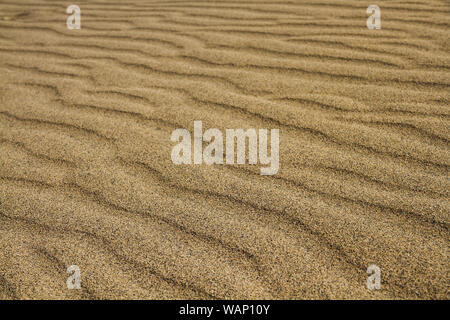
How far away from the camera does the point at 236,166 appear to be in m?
1.69

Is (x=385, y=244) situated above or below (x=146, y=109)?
below

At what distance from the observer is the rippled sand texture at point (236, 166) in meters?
1.23

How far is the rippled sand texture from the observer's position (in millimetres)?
1234

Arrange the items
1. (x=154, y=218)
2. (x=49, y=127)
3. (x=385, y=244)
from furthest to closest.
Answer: (x=49, y=127) → (x=154, y=218) → (x=385, y=244)

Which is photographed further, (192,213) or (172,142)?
(172,142)

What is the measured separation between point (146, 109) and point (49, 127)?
0.49 meters


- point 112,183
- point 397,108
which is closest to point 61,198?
point 112,183

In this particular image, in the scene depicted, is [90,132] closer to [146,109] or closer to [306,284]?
[146,109]

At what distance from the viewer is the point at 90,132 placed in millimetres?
1953
